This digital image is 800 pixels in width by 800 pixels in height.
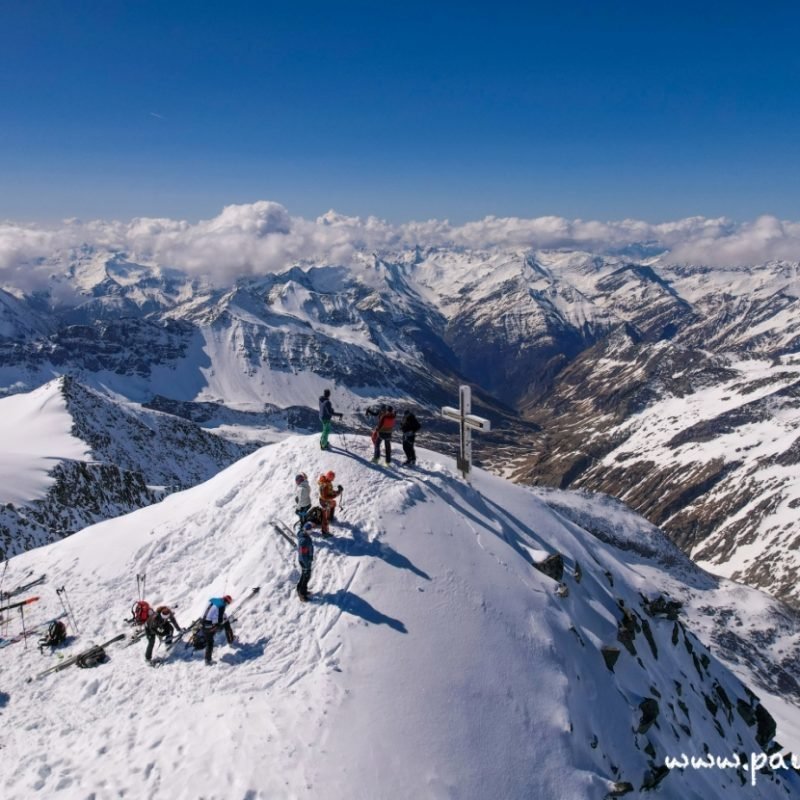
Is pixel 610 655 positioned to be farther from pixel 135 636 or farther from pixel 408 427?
pixel 135 636

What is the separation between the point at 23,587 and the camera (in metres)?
26.5

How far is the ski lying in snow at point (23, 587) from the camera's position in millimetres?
26000

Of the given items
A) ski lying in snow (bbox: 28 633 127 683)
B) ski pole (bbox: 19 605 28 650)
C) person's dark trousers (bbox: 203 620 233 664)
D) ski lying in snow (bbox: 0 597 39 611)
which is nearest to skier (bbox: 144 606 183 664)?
person's dark trousers (bbox: 203 620 233 664)

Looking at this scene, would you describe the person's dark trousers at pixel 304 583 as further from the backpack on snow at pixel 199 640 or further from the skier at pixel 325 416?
the skier at pixel 325 416

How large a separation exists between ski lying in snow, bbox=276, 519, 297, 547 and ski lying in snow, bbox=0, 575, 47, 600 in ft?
40.1

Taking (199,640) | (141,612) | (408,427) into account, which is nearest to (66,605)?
(141,612)

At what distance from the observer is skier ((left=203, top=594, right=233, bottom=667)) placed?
18312 mm

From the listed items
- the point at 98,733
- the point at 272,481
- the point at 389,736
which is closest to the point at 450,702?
the point at 389,736

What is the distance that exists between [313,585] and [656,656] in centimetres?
2112

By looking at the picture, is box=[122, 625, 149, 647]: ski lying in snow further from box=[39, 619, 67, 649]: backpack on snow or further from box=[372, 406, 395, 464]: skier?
box=[372, 406, 395, 464]: skier

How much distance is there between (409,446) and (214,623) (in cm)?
1307

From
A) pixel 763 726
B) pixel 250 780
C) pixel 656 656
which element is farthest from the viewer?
pixel 763 726

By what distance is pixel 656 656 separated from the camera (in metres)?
30.9

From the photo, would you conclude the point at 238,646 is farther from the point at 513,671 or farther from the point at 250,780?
the point at 513,671
